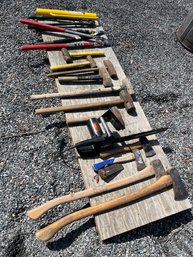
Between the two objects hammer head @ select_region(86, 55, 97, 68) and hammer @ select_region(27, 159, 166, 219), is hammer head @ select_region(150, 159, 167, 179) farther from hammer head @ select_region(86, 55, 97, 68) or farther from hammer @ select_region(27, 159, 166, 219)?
hammer head @ select_region(86, 55, 97, 68)

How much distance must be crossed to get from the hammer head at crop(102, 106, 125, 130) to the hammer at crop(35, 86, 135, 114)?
27 centimetres

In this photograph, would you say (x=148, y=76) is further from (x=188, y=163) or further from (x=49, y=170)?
(x=49, y=170)

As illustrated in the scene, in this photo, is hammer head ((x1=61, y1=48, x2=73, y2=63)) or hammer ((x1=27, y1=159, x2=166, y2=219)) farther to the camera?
hammer head ((x1=61, y1=48, x2=73, y2=63))

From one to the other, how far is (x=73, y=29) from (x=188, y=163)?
3518mm

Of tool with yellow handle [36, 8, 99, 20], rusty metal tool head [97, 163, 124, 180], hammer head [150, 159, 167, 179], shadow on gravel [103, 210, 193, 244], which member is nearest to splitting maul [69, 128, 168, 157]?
rusty metal tool head [97, 163, 124, 180]

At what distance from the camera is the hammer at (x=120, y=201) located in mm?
3125

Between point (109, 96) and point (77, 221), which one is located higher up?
point (109, 96)

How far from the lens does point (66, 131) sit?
170 inches

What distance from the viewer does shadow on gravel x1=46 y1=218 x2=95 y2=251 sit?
324cm

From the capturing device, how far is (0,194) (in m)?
3.53

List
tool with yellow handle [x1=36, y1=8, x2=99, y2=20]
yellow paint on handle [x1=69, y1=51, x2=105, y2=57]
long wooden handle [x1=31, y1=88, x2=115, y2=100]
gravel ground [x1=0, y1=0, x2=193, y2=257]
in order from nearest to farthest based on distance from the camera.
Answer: gravel ground [x1=0, y1=0, x2=193, y2=257]
long wooden handle [x1=31, y1=88, x2=115, y2=100]
yellow paint on handle [x1=69, y1=51, x2=105, y2=57]
tool with yellow handle [x1=36, y1=8, x2=99, y2=20]

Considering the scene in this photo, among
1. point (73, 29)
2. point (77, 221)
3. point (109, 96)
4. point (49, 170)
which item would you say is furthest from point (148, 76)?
point (77, 221)

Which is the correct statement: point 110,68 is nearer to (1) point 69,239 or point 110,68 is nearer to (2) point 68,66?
(2) point 68,66

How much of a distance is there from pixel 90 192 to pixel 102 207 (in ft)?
0.77
